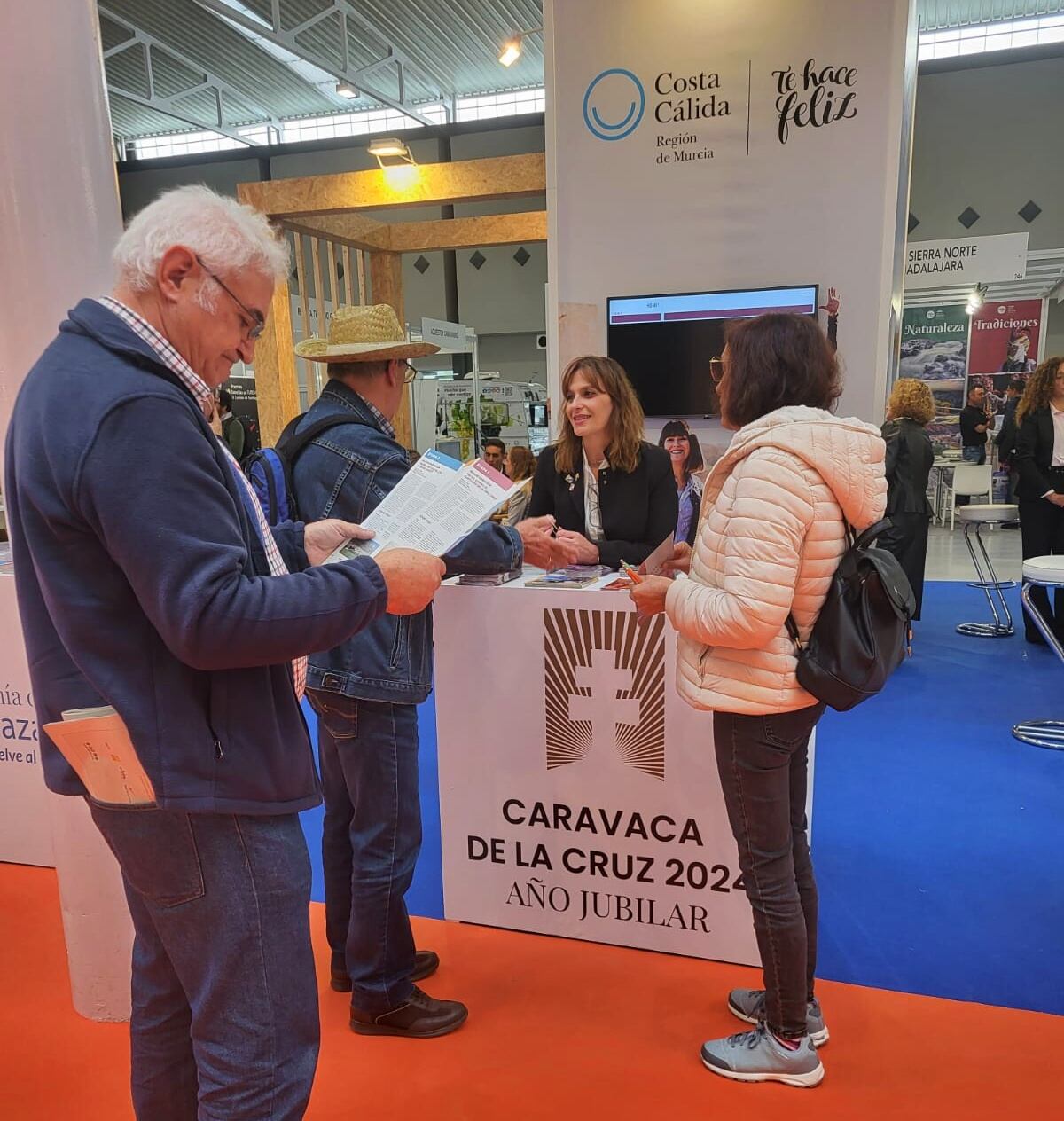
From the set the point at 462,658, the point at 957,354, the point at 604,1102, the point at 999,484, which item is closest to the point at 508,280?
the point at 957,354

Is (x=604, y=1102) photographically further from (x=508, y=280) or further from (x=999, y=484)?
(x=508, y=280)

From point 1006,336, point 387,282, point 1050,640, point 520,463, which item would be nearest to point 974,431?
point 1006,336

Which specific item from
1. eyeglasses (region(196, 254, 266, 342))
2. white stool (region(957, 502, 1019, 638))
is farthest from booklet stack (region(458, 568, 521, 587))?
white stool (region(957, 502, 1019, 638))

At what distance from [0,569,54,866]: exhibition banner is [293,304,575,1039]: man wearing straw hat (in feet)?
4.19

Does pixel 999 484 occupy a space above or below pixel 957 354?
below

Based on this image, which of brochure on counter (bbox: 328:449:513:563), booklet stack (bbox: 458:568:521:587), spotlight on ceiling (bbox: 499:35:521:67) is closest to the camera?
brochure on counter (bbox: 328:449:513:563)

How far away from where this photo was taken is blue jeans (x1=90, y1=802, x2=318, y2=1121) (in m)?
1.07

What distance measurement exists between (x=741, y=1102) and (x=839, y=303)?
11.4 feet

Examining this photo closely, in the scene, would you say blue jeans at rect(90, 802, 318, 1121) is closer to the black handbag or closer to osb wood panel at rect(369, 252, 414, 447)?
the black handbag

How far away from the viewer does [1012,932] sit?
2.22m

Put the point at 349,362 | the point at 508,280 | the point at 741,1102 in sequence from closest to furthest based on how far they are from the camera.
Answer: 1. the point at 741,1102
2. the point at 349,362
3. the point at 508,280

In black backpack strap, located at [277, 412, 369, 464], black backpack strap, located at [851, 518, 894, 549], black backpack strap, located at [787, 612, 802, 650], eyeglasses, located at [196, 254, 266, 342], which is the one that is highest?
eyeglasses, located at [196, 254, 266, 342]

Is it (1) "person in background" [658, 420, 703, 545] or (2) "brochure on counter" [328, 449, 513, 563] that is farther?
(1) "person in background" [658, 420, 703, 545]

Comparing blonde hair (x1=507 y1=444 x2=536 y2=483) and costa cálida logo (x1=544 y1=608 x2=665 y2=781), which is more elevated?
blonde hair (x1=507 y1=444 x2=536 y2=483)
